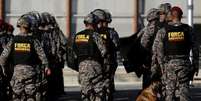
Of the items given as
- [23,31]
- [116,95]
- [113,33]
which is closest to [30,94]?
[23,31]

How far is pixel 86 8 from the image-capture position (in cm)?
2767

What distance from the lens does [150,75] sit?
11.7 meters

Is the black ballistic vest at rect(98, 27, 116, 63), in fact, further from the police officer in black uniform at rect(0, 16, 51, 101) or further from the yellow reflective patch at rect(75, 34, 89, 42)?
the police officer in black uniform at rect(0, 16, 51, 101)

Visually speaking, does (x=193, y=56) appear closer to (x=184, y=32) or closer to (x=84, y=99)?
(x=184, y=32)

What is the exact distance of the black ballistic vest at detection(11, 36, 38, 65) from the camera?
10.3 m

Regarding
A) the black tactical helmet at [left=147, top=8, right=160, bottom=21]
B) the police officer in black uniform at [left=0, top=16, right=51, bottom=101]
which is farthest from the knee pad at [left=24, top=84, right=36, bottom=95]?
the black tactical helmet at [left=147, top=8, right=160, bottom=21]

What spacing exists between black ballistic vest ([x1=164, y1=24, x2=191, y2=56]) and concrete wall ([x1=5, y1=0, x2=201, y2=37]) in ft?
55.8

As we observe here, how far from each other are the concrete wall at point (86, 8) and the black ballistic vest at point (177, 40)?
55.8 ft

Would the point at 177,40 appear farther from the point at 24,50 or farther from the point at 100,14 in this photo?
the point at 24,50

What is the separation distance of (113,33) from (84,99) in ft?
3.91

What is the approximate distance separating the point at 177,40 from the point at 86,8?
1726 centimetres

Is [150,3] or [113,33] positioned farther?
[150,3]

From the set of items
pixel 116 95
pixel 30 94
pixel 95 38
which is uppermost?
pixel 95 38

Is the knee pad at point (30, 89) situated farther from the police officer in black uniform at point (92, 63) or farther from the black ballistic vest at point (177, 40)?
the black ballistic vest at point (177, 40)
